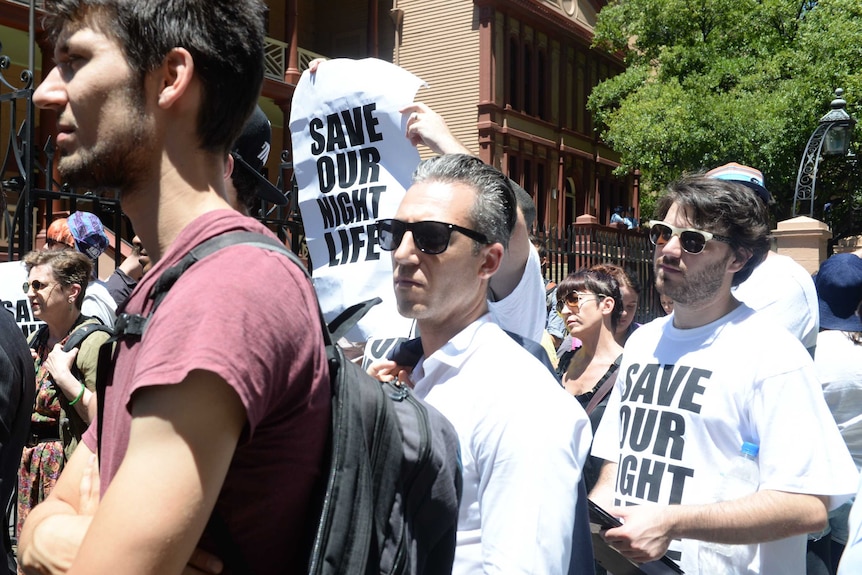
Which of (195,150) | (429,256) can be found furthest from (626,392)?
(195,150)

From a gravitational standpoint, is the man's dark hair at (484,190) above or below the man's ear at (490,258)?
above

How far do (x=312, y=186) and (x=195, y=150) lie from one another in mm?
2566

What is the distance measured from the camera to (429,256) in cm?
259

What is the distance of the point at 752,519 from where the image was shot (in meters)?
2.62

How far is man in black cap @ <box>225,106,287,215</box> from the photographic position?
2.65m

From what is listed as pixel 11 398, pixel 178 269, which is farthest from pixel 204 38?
pixel 11 398

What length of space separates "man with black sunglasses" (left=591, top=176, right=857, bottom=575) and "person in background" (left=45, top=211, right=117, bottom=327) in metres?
3.87

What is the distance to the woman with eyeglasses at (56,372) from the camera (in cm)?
468

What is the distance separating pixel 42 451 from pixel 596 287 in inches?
138

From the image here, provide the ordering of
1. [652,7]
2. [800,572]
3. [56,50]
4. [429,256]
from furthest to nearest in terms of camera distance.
→ [652,7]
[800,572]
[429,256]
[56,50]

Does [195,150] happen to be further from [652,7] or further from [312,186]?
[652,7]

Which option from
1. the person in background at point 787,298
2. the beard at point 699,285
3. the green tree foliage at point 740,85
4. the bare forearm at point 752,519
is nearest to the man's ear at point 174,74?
the bare forearm at point 752,519

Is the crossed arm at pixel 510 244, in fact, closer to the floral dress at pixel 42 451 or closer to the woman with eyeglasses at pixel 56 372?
the woman with eyeglasses at pixel 56 372

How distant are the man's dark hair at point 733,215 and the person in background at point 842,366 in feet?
4.14
